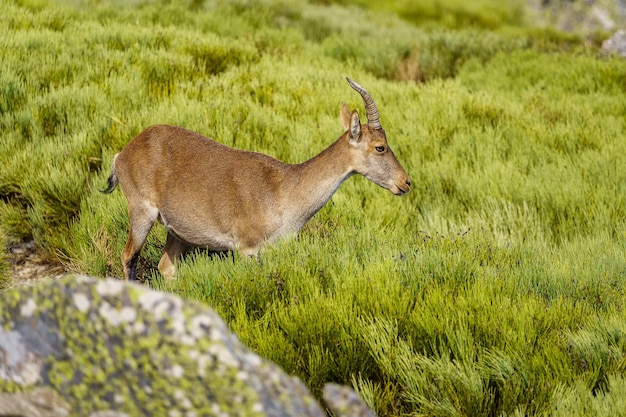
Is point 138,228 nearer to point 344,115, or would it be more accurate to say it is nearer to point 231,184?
point 231,184

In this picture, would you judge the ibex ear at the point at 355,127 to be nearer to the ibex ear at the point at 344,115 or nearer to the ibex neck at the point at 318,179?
the ibex neck at the point at 318,179

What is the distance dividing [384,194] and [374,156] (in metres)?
1.40

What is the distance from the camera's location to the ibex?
5332 millimetres

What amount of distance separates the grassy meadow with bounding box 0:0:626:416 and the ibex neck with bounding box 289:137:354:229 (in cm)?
28

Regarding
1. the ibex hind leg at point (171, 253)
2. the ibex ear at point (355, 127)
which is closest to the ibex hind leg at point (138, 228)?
the ibex hind leg at point (171, 253)

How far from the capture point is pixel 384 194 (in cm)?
690

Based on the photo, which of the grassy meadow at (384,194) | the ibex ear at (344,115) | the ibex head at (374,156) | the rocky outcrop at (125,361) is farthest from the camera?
the ibex ear at (344,115)

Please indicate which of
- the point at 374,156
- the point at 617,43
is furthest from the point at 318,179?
the point at 617,43

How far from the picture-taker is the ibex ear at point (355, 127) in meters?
5.40

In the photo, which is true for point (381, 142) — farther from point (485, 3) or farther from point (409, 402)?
point (485, 3)

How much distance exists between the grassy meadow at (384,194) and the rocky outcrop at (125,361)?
1185mm

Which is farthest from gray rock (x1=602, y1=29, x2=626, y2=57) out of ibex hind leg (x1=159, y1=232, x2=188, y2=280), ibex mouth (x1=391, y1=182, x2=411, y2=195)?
ibex hind leg (x1=159, y1=232, x2=188, y2=280)

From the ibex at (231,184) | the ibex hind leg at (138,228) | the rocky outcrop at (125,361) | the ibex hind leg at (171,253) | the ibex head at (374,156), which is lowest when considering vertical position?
the ibex hind leg at (171,253)

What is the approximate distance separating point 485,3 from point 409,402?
27.3 metres
